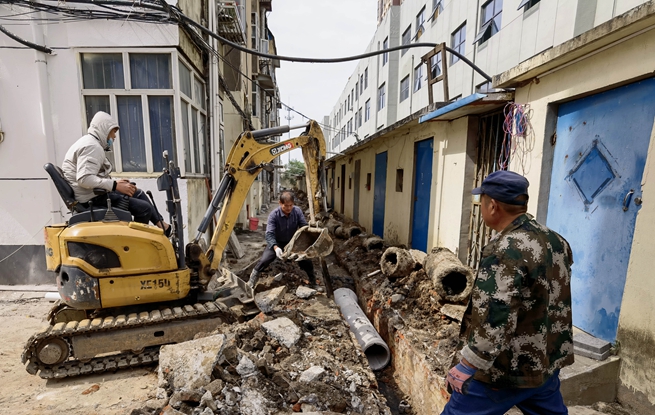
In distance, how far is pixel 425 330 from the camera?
4301mm

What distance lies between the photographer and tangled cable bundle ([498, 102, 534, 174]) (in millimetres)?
4168

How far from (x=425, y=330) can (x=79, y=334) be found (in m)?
4.15

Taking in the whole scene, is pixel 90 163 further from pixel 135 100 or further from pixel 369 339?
pixel 369 339

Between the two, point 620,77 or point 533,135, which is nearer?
point 620,77

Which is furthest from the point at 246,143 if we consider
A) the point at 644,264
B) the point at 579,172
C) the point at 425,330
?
the point at 644,264

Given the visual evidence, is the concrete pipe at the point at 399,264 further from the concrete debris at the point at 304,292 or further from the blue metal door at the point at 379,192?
the blue metal door at the point at 379,192

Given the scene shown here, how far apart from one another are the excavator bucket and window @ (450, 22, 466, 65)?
538 inches

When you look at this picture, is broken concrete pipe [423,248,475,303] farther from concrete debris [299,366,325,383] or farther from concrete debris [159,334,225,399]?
concrete debris [159,334,225,399]

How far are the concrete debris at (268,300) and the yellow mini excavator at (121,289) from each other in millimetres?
205

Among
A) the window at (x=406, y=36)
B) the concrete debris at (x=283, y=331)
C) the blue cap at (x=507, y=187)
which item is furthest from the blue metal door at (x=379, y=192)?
the window at (x=406, y=36)

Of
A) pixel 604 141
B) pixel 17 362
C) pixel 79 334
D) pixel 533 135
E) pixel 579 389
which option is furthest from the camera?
pixel 533 135

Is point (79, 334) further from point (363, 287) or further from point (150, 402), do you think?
point (363, 287)

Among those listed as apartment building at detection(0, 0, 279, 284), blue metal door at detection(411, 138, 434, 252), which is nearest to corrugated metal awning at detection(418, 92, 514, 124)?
blue metal door at detection(411, 138, 434, 252)

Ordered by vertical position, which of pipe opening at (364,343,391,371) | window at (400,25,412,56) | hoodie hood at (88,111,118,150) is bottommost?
pipe opening at (364,343,391,371)
